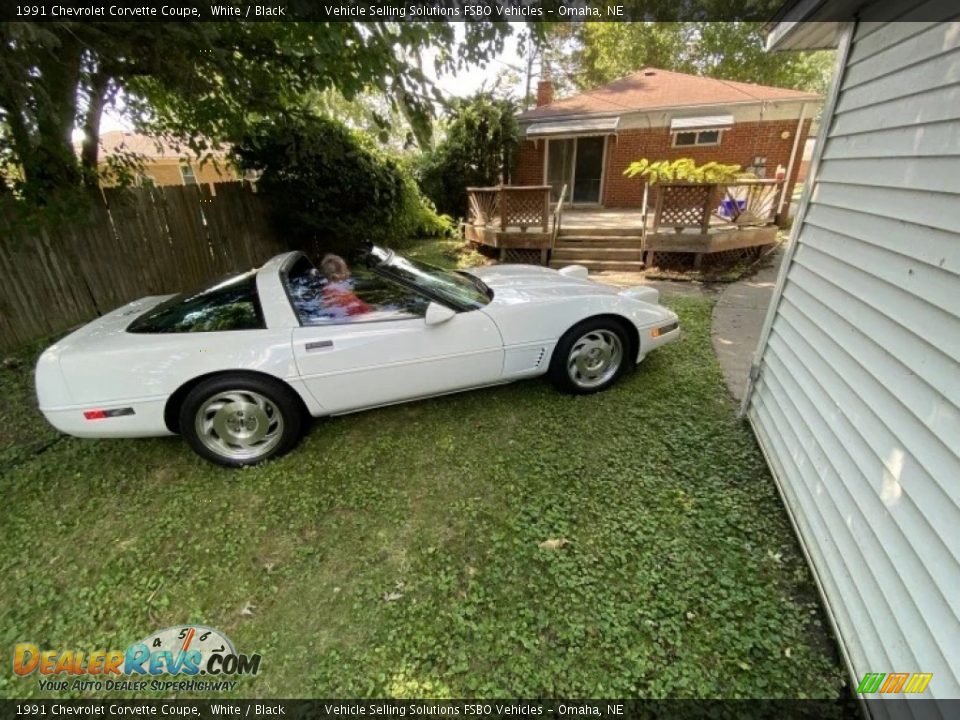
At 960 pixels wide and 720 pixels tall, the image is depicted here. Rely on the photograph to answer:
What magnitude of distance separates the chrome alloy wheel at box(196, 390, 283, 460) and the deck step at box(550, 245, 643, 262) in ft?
22.1

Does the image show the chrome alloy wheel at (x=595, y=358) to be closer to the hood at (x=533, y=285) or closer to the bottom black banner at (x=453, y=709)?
the hood at (x=533, y=285)

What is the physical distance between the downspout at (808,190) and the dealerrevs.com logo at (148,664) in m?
3.34

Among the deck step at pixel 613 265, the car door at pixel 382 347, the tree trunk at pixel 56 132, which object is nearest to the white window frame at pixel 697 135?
the deck step at pixel 613 265

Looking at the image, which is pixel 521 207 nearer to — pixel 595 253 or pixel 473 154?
pixel 595 253

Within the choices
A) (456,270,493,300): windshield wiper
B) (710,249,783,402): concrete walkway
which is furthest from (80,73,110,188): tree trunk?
(710,249,783,402): concrete walkway

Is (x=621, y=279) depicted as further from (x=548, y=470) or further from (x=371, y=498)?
(x=371, y=498)

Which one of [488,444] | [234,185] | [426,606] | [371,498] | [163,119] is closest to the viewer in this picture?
[426,606]

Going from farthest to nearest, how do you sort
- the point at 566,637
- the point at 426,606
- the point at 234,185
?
the point at 234,185 < the point at 426,606 < the point at 566,637

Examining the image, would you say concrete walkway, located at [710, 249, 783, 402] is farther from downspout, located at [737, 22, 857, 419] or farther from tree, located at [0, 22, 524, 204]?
tree, located at [0, 22, 524, 204]

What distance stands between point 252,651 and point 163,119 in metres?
6.69

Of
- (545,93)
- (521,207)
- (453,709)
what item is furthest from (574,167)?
(453,709)

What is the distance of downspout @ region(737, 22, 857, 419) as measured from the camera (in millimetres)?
2199

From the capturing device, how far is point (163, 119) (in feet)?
18.4

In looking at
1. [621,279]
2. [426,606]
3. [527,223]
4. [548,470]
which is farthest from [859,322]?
[527,223]
